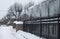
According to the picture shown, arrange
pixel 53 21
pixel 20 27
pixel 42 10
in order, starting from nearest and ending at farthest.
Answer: pixel 53 21 → pixel 42 10 → pixel 20 27

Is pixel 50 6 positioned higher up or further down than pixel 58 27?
higher up

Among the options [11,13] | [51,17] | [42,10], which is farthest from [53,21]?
[11,13]

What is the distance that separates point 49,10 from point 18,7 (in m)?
70.5

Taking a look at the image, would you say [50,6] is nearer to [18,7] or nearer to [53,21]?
[53,21]

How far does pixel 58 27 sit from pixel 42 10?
440 centimetres

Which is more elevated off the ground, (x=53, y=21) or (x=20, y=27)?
(x=53, y=21)

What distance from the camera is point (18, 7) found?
82250 mm

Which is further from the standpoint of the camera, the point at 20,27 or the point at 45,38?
the point at 20,27

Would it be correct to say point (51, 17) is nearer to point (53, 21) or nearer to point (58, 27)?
point (53, 21)

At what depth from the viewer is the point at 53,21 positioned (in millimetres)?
11633

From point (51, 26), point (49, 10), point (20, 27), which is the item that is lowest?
point (20, 27)

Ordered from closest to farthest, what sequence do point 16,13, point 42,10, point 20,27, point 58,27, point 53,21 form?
point 58,27, point 53,21, point 42,10, point 20,27, point 16,13

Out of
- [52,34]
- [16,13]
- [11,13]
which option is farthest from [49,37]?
[11,13]

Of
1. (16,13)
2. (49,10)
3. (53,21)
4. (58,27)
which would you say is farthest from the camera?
(16,13)
